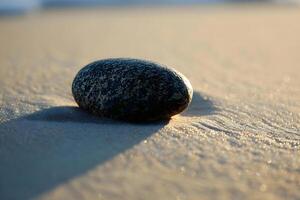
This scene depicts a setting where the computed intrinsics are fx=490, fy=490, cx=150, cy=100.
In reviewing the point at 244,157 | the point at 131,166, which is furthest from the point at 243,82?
the point at 131,166

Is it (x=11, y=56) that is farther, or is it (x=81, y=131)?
(x=11, y=56)

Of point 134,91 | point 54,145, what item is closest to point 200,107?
point 134,91

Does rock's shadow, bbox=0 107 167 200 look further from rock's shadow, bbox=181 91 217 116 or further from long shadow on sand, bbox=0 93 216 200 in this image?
rock's shadow, bbox=181 91 217 116

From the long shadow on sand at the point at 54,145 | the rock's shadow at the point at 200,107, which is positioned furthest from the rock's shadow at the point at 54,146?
the rock's shadow at the point at 200,107

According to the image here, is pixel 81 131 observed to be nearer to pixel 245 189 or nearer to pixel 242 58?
pixel 245 189

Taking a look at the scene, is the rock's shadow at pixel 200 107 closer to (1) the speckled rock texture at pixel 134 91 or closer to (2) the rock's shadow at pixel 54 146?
(1) the speckled rock texture at pixel 134 91

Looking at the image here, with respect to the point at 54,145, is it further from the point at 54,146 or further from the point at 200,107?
the point at 200,107

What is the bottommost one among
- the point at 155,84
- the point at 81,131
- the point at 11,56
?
A: the point at 11,56

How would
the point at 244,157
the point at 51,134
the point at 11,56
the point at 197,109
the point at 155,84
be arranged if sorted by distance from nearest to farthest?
the point at 244,157 < the point at 51,134 < the point at 155,84 < the point at 197,109 < the point at 11,56
